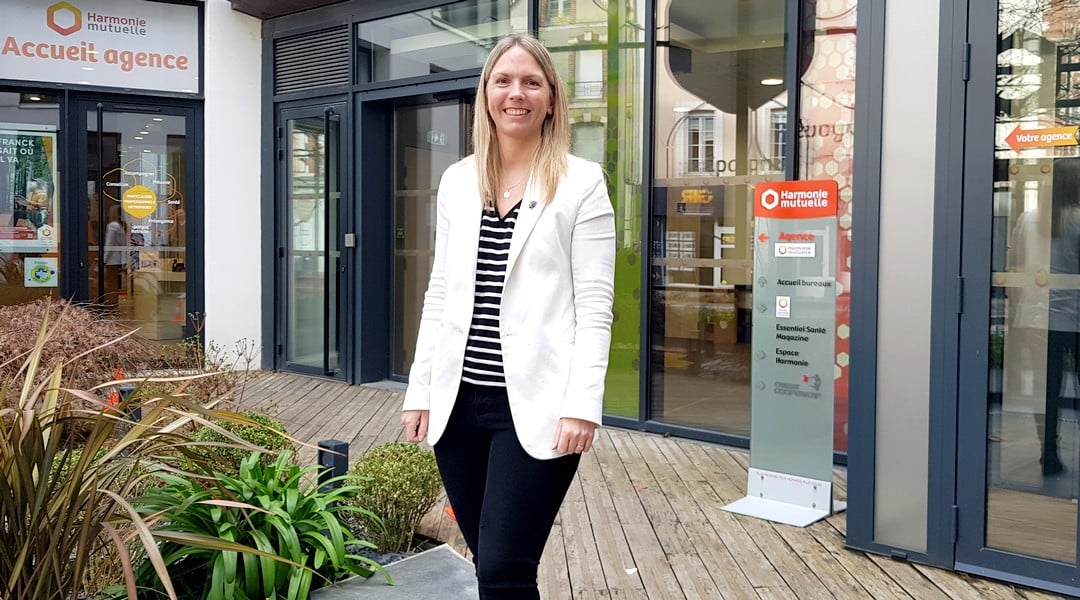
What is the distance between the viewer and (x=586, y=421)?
1.96m

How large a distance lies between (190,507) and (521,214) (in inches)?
61.0

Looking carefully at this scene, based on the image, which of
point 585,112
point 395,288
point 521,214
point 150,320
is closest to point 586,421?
point 521,214

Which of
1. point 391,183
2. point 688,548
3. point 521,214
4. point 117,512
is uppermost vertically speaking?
point 391,183

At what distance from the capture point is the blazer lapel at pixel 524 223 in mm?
2018

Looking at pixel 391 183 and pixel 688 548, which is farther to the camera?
pixel 391 183

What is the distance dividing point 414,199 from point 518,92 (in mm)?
6061

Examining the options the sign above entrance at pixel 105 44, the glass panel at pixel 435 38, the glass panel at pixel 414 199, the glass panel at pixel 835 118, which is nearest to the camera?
the glass panel at pixel 835 118

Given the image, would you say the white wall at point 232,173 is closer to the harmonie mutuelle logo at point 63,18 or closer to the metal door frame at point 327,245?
the metal door frame at point 327,245

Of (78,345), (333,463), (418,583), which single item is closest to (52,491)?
(418,583)

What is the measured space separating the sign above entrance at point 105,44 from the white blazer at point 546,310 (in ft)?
24.1

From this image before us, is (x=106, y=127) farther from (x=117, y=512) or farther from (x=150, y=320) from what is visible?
(x=117, y=512)

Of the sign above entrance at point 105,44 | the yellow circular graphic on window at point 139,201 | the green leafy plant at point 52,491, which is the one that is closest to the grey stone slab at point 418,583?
the green leafy plant at point 52,491

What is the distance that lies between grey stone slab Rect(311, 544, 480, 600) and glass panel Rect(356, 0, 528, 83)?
462 centimetres

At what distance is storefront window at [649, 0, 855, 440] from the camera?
5262 mm
